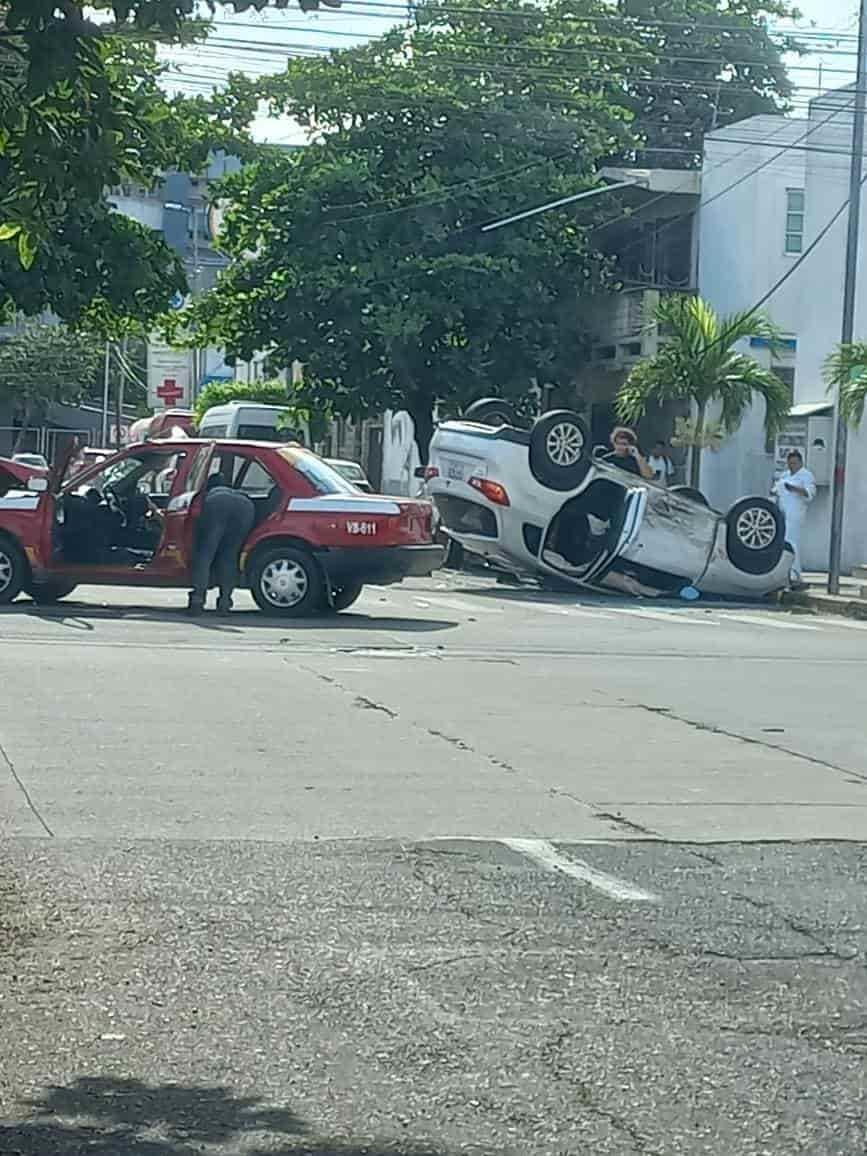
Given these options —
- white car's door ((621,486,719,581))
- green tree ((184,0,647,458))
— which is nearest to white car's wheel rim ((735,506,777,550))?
white car's door ((621,486,719,581))

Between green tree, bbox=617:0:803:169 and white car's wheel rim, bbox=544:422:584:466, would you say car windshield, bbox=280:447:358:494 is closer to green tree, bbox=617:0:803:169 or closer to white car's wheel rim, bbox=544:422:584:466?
white car's wheel rim, bbox=544:422:584:466

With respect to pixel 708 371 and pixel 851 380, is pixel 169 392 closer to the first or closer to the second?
pixel 708 371

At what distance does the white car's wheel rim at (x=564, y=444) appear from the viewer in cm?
2292

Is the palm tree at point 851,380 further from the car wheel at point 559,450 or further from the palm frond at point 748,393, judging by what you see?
the car wheel at point 559,450

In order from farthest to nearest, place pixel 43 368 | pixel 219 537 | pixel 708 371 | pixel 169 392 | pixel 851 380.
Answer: pixel 43 368 < pixel 169 392 < pixel 708 371 < pixel 851 380 < pixel 219 537

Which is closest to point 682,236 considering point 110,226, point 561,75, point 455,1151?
point 561,75

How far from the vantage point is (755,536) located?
24109 millimetres

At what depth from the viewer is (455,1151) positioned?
4.86 metres

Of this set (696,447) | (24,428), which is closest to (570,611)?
(696,447)

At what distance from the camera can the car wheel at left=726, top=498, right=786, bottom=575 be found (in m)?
23.9

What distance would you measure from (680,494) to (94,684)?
39.5ft

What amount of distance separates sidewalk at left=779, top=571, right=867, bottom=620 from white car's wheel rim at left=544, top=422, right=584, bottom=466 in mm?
3861

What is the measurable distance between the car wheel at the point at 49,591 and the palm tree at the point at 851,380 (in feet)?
33.4

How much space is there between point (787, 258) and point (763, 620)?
46.4ft
